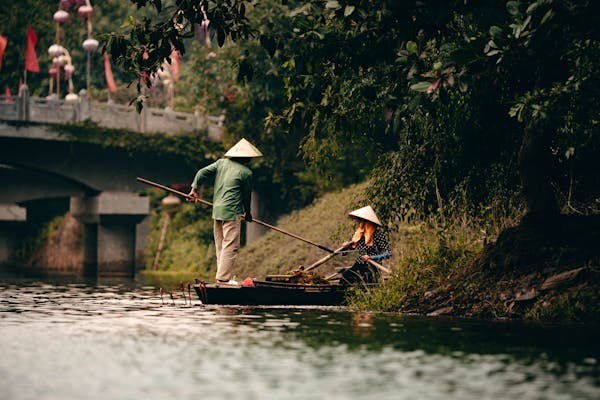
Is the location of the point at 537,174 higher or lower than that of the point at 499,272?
higher

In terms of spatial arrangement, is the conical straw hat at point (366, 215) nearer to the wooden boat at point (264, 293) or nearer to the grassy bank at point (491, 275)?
the grassy bank at point (491, 275)

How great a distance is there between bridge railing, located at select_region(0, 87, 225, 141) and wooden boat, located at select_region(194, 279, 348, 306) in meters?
22.8

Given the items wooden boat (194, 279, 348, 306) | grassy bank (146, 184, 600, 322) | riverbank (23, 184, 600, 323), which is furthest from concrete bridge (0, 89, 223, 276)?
wooden boat (194, 279, 348, 306)

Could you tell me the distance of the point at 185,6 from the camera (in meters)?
16.5

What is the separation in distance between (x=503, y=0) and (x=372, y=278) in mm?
4986

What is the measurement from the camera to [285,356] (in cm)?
1116

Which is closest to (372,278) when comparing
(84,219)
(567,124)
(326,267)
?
(567,124)

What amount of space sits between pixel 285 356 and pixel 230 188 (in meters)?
7.27

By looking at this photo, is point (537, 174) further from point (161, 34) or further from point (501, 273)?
point (161, 34)

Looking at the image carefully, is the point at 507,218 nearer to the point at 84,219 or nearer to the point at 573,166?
the point at 573,166

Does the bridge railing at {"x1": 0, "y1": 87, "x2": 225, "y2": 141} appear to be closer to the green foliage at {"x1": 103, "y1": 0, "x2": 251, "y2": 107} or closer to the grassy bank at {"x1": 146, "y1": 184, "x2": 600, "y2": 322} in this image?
the grassy bank at {"x1": 146, "y1": 184, "x2": 600, "y2": 322}

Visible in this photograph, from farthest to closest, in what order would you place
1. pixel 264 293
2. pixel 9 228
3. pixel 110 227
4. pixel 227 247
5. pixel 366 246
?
pixel 9 228, pixel 110 227, pixel 366 246, pixel 227 247, pixel 264 293

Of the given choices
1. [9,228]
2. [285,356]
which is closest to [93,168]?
→ [9,228]

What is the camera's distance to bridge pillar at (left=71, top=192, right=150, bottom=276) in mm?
44688
